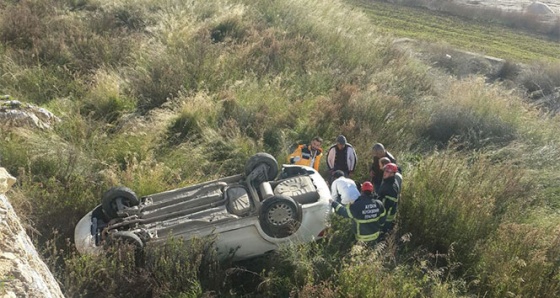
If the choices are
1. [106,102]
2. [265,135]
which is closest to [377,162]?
[265,135]

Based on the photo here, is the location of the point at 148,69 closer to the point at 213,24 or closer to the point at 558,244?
the point at 213,24

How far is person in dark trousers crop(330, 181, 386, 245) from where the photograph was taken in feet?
18.7

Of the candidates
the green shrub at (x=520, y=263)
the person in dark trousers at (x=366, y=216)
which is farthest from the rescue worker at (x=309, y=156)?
the green shrub at (x=520, y=263)

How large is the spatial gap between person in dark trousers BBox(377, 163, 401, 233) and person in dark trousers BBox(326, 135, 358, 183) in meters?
1.29

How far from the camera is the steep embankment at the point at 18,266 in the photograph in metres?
3.18

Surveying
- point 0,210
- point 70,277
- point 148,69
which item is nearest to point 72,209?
point 70,277

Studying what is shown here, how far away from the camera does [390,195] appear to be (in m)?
6.11

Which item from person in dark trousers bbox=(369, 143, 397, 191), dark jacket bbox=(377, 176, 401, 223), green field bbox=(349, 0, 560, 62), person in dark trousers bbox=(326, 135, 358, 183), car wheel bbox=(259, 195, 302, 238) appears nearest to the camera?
car wheel bbox=(259, 195, 302, 238)

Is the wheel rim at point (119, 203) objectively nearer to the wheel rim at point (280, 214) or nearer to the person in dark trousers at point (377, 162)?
the wheel rim at point (280, 214)

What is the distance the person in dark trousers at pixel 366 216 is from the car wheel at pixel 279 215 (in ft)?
2.33

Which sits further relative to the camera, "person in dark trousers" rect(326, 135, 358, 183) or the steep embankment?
"person in dark trousers" rect(326, 135, 358, 183)

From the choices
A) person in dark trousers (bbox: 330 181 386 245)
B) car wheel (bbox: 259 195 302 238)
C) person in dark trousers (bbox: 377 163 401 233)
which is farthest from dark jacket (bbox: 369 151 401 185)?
car wheel (bbox: 259 195 302 238)

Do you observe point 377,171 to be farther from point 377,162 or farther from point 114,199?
point 114,199

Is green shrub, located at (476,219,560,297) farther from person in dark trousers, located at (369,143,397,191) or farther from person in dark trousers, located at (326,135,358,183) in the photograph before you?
person in dark trousers, located at (326,135,358,183)
